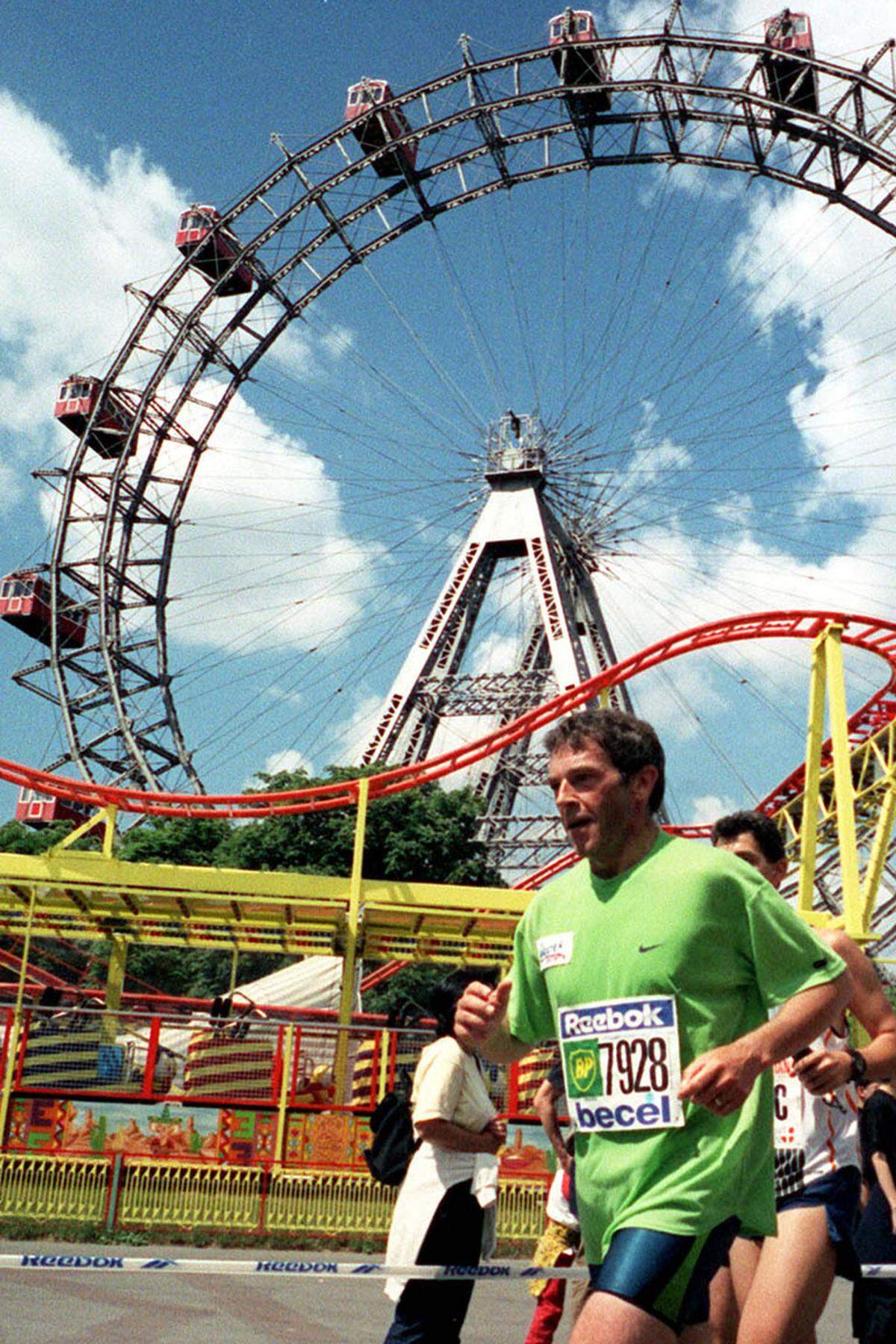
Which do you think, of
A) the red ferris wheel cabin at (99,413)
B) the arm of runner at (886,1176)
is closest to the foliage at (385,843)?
the red ferris wheel cabin at (99,413)

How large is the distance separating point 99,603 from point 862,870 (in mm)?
23735

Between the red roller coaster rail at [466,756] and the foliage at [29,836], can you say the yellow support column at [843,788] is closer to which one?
the red roller coaster rail at [466,756]

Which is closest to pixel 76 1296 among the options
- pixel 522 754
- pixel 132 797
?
pixel 132 797

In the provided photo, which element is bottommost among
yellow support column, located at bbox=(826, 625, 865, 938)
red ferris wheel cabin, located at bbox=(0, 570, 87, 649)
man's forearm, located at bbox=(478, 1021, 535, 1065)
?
man's forearm, located at bbox=(478, 1021, 535, 1065)

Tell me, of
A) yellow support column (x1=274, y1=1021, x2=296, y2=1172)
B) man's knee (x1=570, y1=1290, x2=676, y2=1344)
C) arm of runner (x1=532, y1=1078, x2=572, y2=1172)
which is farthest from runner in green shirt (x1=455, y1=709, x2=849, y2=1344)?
yellow support column (x1=274, y1=1021, x2=296, y2=1172)

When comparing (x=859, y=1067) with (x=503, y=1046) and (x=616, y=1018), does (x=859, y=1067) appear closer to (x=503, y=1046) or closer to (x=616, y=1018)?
(x=503, y=1046)

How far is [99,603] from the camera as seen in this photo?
4419 cm

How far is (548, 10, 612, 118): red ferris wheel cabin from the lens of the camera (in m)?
39.2

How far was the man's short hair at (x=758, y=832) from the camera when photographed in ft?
13.6

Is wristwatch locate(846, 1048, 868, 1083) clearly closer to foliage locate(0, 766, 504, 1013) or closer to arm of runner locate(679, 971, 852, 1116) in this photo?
arm of runner locate(679, 971, 852, 1116)

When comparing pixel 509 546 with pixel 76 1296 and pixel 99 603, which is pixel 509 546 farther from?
pixel 76 1296

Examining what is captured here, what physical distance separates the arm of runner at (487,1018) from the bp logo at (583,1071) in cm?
26

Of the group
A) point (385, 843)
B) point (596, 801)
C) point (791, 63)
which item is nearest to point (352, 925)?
point (596, 801)

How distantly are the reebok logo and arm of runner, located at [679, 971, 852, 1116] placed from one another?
4.6 inches
